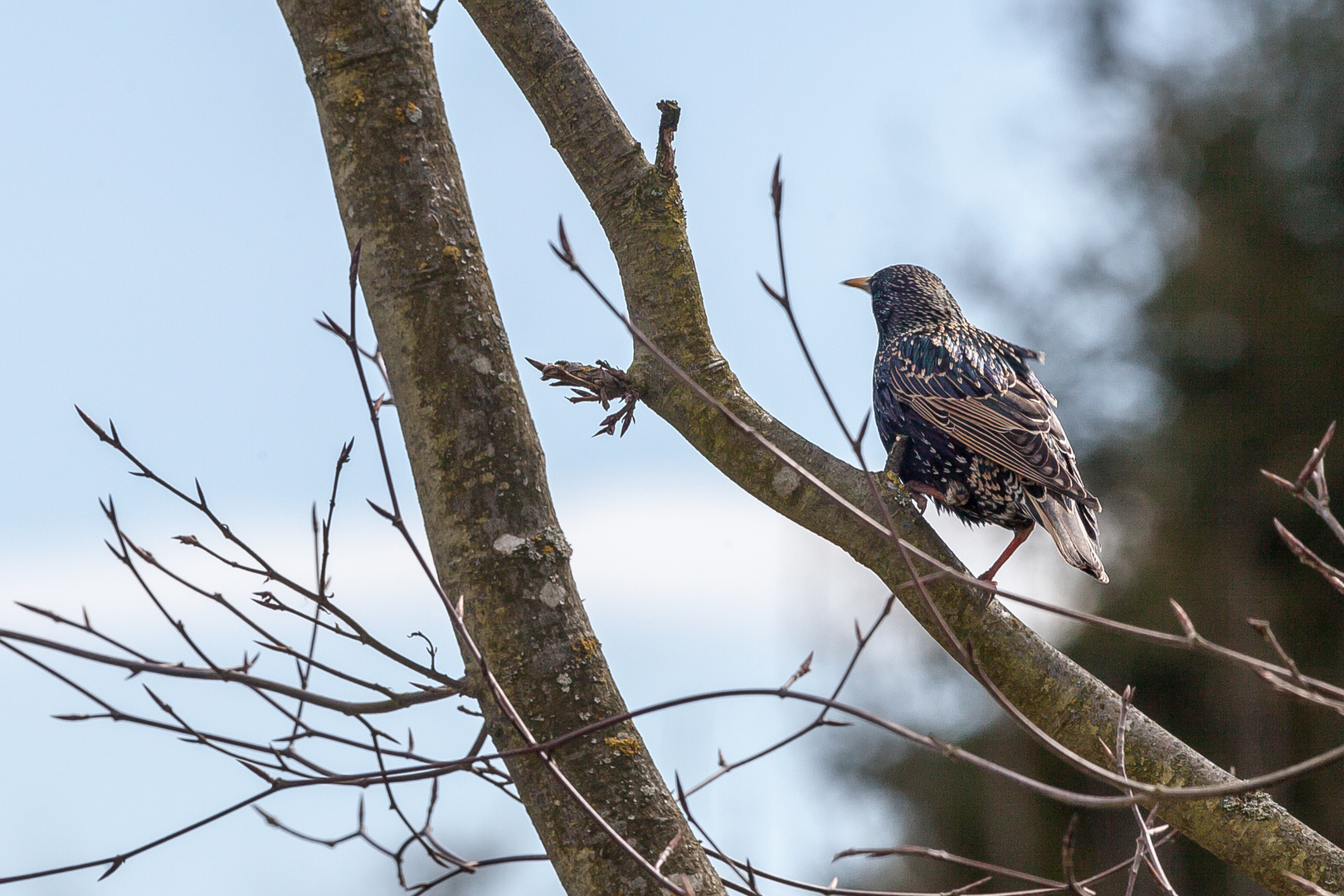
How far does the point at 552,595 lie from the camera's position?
1.81 meters

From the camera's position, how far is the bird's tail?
9.72 ft

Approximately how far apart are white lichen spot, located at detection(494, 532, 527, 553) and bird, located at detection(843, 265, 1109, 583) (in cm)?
158

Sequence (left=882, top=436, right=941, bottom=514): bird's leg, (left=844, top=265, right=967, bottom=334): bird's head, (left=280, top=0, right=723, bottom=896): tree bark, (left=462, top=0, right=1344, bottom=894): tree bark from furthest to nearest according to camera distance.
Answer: (left=844, top=265, right=967, bottom=334): bird's head < (left=882, top=436, right=941, bottom=514): bird's leg < (left=462, top=0, right=1344, bottom=894): tree bark < (left=280, top=0, right=723, bottom=896): tree bark

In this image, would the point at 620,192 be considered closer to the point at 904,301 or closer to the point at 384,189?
the point at 384,189

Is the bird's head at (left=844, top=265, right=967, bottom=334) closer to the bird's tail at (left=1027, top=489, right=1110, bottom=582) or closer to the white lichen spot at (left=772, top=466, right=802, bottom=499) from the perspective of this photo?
the bird's tail at (left=1027, top=489, right=1110, bottom=582)

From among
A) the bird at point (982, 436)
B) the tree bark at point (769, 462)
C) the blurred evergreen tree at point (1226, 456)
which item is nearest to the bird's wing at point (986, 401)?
the bird at point (982, 436)

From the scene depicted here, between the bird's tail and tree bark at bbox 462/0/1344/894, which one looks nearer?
tree bark at bbox 462/0/1344/894

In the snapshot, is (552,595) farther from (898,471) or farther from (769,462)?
(898,471)

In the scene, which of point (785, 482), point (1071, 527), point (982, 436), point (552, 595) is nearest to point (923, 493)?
point (982, 436)

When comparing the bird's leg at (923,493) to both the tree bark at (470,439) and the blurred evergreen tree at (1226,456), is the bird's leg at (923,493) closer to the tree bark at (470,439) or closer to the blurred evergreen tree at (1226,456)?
the tree bark at (470,439)

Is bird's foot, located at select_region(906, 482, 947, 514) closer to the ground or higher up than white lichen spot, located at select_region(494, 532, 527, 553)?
higher up

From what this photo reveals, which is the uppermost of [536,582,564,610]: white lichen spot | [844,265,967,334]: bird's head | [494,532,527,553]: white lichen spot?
[844,265,967,334]: bird's head

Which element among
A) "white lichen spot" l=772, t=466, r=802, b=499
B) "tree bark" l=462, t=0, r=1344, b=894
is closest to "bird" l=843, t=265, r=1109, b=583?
"tree bark" l=462, t=0, r=1344, b=894

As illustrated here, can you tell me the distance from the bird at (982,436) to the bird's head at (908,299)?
5.6 inches
